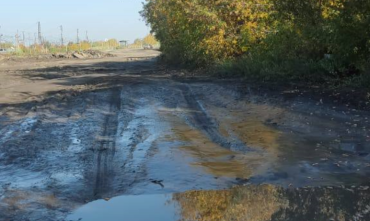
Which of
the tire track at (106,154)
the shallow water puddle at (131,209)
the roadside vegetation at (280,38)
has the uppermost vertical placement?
the roadside vegetation at (280,38)

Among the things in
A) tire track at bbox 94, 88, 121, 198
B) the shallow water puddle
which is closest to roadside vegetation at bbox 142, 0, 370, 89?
tire track at bbox 94, 88, 121, 198

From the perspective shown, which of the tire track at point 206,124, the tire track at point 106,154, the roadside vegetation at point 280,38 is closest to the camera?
the tire track at point 106,154

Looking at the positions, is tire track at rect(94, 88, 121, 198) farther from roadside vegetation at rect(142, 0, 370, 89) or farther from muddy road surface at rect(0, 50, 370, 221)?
roadside vegetation at rect(142, 0, 370, 89)

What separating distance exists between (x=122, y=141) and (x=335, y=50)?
301 inches

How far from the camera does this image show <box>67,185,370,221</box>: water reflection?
5309 millimetres

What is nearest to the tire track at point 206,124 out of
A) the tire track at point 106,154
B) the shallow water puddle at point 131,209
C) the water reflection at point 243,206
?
the tire track at point 106,154

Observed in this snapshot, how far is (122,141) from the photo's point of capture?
31.9ft

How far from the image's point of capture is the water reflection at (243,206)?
5309 mm

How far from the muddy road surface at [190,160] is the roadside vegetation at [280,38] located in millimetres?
1793

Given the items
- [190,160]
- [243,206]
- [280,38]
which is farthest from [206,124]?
[280,38]

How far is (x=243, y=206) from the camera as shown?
565 cm

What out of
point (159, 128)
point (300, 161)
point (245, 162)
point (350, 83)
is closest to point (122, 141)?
point (159, 128)

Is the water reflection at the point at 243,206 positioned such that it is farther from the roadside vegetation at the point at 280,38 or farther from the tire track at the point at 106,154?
the roadside vegetation at the point at 280,38

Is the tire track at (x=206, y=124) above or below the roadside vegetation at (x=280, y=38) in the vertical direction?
below
